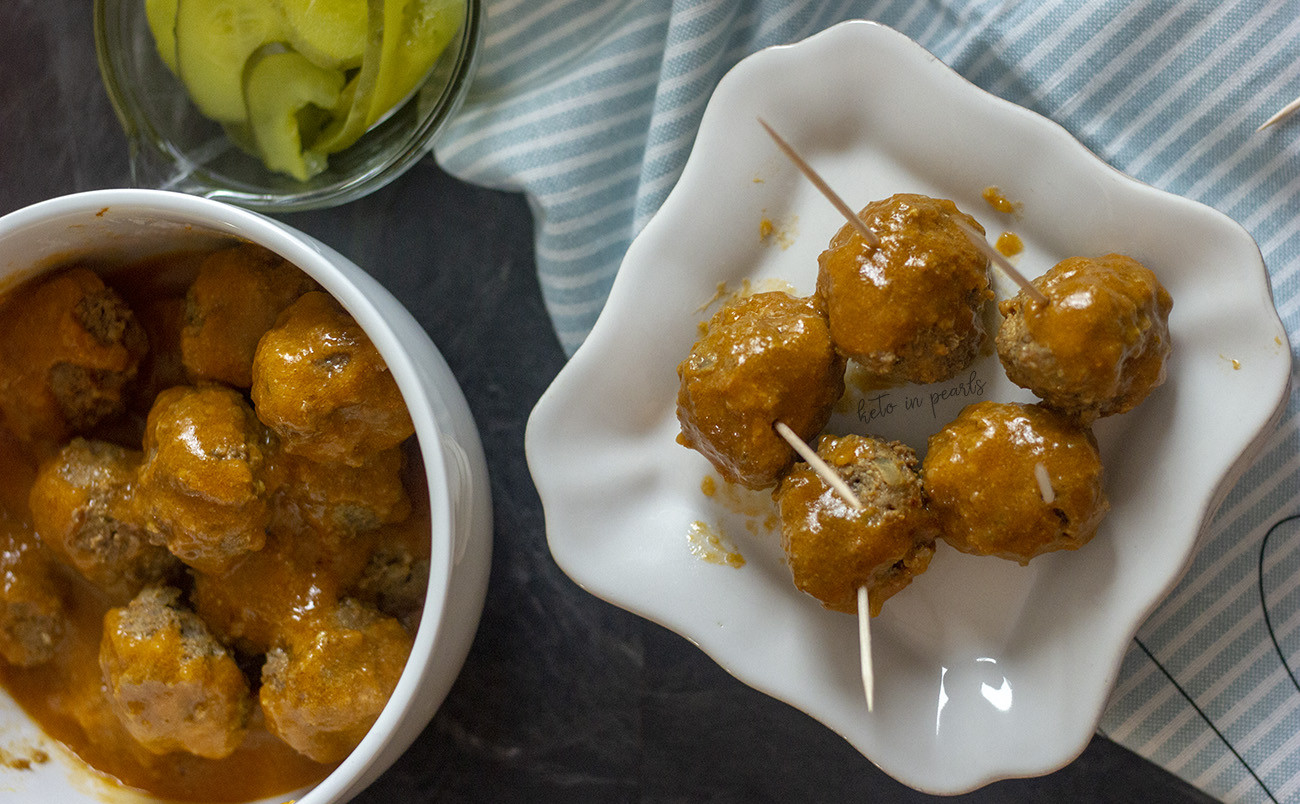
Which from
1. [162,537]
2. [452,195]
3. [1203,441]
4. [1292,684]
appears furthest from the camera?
[452,195]

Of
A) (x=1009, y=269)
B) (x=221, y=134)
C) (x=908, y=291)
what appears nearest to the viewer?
(x=1009, y=269)

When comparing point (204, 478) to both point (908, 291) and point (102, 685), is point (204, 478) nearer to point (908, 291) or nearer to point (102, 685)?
point (102, 685)

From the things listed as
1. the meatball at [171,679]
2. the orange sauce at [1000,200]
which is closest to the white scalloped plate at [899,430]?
the orange sauce at [1000,200]

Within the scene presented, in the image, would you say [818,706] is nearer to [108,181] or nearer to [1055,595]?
[1055,595]

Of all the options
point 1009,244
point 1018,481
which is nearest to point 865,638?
point 1018,481

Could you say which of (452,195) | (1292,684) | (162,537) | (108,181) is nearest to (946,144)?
(452,195)

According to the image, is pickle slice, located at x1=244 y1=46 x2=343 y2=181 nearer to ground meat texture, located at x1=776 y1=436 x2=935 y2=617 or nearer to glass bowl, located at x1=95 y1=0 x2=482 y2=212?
glass bowl, located at x1=95 y1=0 x2=482 y2=212
